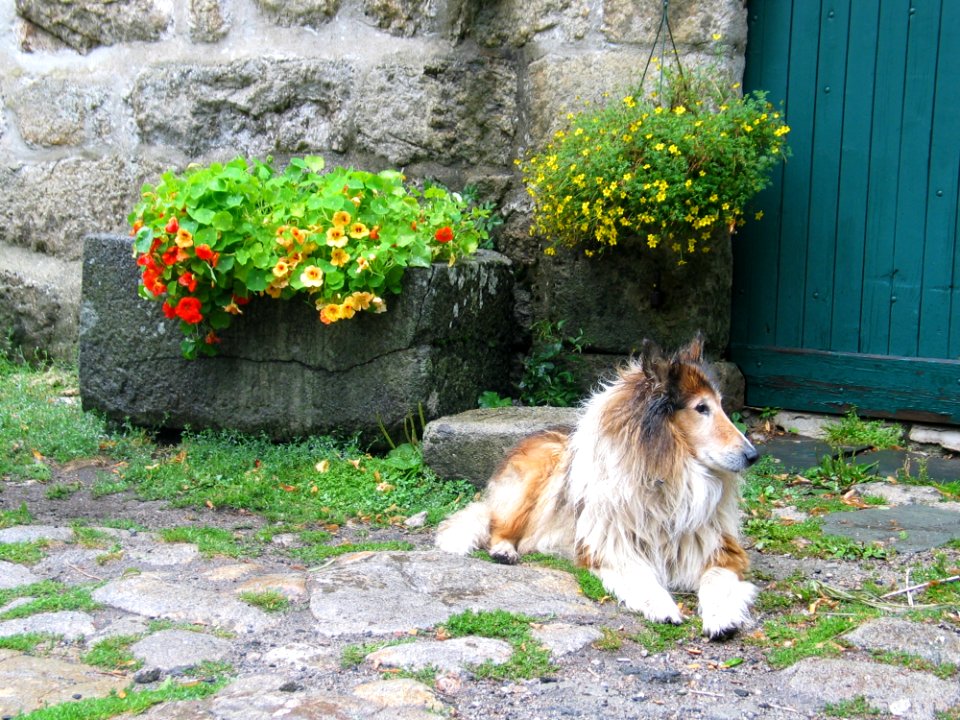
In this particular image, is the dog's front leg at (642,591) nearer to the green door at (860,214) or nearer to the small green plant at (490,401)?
the small green plant at (490,401)

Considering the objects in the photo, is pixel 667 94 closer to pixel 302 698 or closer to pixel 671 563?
pixel 671 563

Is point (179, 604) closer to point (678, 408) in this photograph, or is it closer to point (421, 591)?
point (421, 591)

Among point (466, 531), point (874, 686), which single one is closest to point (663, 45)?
point (466, 531)

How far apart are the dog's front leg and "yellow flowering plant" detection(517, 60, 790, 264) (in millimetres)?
1868

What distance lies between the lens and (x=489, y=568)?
4066 mm

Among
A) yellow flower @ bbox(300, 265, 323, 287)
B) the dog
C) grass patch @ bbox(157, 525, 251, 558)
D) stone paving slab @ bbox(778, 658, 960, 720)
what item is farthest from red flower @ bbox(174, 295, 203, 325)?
Result: stone paving slab @ bbox(778, 658, 960, 720)

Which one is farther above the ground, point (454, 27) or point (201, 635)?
point (454, 27)

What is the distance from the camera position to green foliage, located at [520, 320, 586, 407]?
596cm

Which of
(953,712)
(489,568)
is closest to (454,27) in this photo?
(489,568)

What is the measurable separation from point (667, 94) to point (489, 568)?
2.65m

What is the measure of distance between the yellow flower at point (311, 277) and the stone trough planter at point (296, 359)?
1.21 feet

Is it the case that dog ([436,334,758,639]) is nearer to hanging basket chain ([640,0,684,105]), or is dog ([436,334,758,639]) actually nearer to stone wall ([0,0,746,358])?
hanging basket chain ([640,0,684,105])

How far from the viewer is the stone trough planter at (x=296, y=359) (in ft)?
17.5

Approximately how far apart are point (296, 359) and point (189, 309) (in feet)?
1.91
